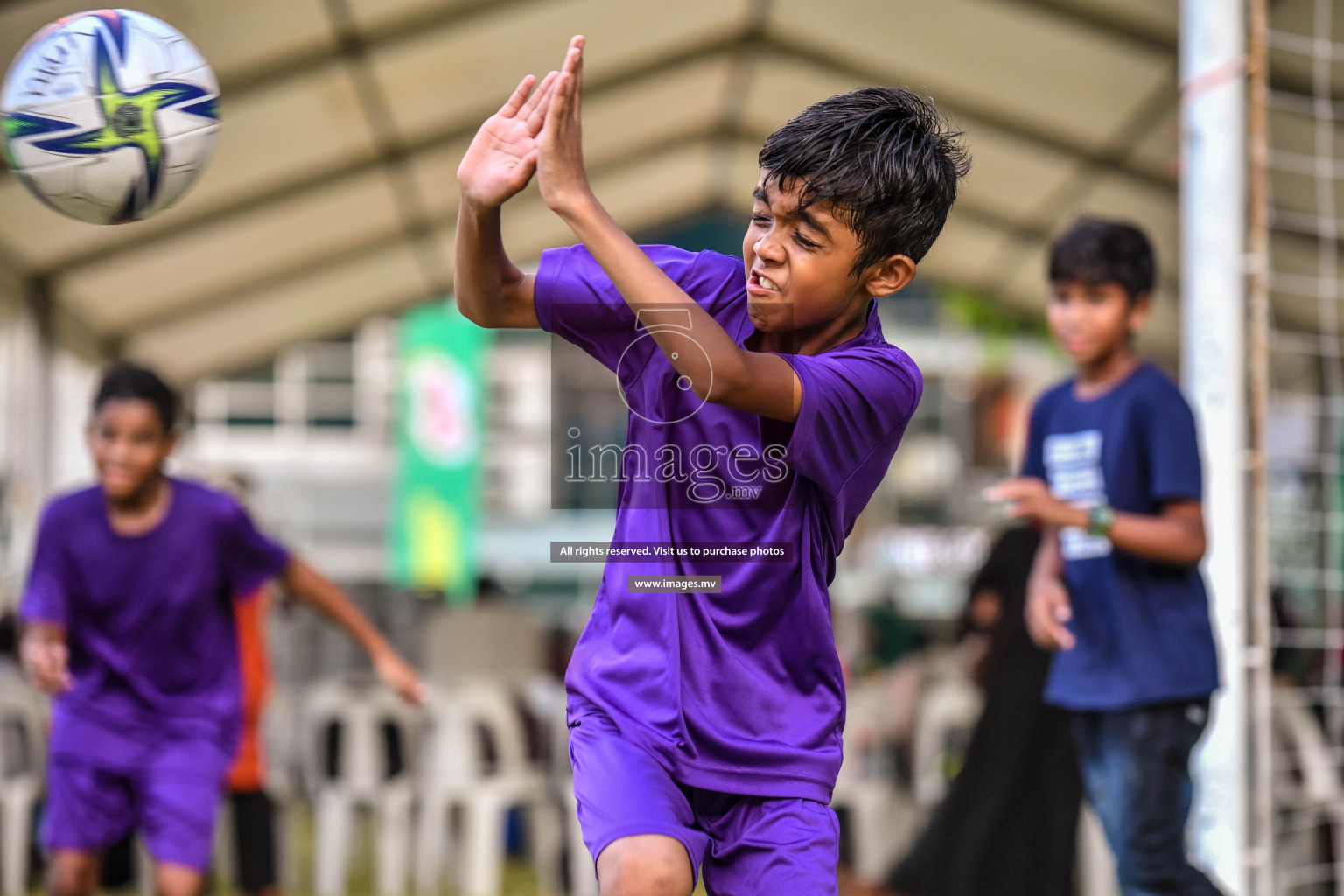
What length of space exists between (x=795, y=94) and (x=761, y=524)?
23.0 feet

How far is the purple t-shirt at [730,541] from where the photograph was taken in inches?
82.7

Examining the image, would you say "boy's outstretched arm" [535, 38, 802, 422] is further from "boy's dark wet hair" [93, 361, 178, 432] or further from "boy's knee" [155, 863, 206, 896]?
"boy's knee" [155, 863, 206, 896]

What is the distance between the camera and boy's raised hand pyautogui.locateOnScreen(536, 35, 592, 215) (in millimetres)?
1938

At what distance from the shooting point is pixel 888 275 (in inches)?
87.4

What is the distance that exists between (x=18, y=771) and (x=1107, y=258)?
5.75m

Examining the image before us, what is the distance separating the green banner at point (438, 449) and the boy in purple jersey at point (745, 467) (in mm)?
10280

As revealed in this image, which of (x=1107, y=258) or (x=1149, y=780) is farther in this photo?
(x=1107, y=258)

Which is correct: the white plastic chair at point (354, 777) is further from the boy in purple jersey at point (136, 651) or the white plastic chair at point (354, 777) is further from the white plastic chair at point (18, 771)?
the boy in purple jersey at point (136, 651)

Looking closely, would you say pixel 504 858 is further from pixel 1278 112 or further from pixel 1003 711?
pixel 1278 112

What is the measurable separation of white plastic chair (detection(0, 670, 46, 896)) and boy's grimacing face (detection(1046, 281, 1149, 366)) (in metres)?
5.28

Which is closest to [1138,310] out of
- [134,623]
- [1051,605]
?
[1051,605]

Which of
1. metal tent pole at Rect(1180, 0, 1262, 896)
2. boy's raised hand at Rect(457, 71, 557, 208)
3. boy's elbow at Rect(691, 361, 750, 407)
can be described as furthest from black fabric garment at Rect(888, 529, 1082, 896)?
boy's raised hand at Rect(457, 71, 557, 208)

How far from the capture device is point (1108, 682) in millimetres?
3357

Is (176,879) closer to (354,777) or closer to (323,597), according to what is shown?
(323,597)
